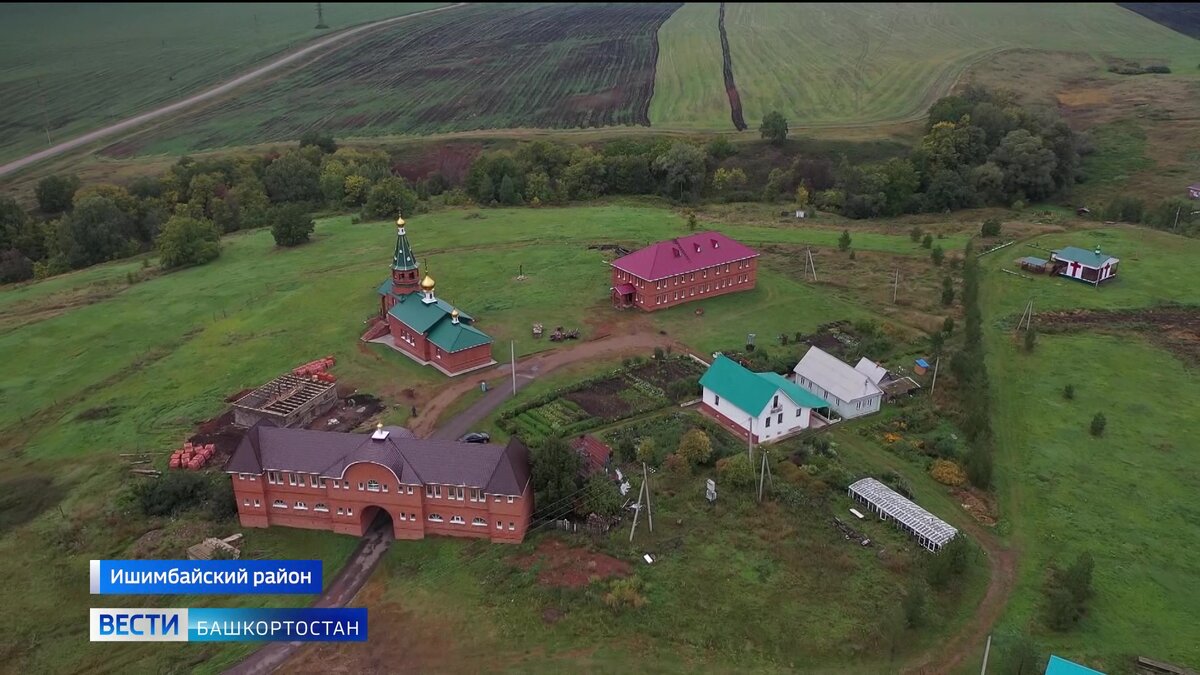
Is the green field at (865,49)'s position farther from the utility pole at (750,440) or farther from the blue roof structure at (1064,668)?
the blue roof structure at (1064,668)

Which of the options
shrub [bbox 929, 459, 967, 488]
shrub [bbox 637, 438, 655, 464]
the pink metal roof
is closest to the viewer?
shrub [bbox 929, 459, 967, 488]

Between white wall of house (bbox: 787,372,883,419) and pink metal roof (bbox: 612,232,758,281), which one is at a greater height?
pink metal roof (bbox: 612,232,758,281)

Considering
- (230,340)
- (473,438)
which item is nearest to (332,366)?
(230,340)

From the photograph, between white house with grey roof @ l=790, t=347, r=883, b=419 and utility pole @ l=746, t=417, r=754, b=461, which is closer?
utility pole @ l=746, t=417, r=754, b=461

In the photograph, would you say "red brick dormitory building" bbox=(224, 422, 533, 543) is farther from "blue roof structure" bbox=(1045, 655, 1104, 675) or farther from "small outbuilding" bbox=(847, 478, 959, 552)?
"blue roof structure" bbox=(1045, 655, 1104, 675)

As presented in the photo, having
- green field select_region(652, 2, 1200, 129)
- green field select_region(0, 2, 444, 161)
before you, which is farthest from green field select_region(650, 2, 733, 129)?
green field select_region(0, 2, 444, 161)

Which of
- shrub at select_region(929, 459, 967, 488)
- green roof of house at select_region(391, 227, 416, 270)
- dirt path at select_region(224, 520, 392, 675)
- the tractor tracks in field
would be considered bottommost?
dirt path at select_region(224, 520, 392, 675)

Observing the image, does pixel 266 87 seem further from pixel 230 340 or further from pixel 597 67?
pixel 230 340
